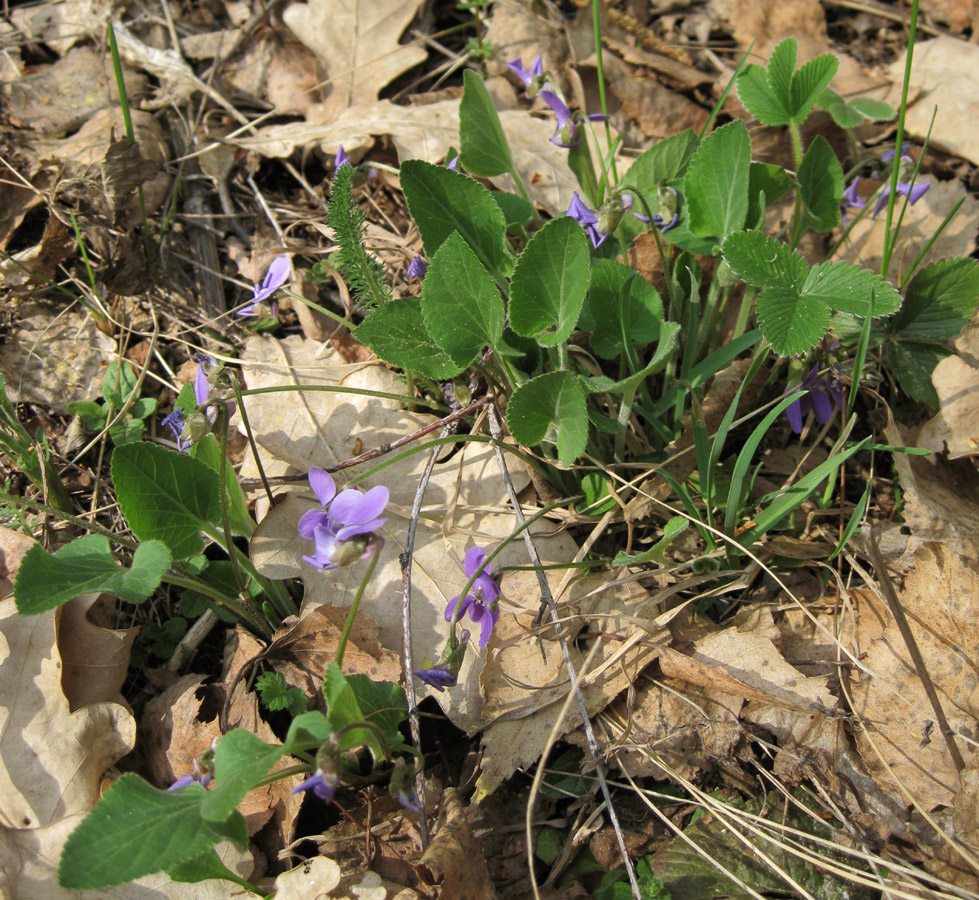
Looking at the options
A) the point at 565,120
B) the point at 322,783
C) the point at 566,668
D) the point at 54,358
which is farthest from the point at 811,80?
the point at 54,358

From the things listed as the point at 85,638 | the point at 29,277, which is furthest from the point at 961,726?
the point at 29,277

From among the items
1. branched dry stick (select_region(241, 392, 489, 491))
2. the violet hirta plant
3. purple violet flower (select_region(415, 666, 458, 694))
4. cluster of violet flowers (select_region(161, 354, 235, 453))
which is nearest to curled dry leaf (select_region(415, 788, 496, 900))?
purple violet flower (select_region(415, 666, 458, 694))

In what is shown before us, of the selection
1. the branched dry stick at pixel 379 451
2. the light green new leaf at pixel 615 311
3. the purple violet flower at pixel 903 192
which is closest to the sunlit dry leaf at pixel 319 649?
the branched dry stick at pixel 379 451

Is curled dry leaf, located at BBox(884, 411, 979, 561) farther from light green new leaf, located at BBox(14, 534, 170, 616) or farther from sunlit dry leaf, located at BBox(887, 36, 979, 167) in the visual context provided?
light green new leaf, located at BBox(14, 534, 170, 616)

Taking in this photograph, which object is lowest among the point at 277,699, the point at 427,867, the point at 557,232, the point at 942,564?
the point at 427,867

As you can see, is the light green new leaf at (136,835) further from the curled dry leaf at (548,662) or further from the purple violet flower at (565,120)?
the purple violet flower at (565,120)

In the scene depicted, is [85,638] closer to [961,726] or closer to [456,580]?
[456,580]
